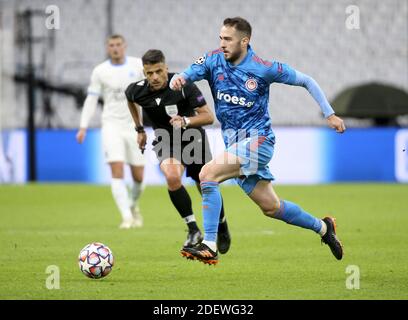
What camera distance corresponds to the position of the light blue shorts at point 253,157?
8.17 m

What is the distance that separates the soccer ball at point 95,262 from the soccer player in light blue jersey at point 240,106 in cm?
79

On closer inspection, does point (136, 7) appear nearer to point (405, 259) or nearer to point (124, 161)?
point (124, 161)

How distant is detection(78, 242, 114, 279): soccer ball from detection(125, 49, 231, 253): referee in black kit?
182cm

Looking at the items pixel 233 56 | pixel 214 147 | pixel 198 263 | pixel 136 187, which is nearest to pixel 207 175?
pixel 233 56

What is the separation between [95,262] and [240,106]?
5.51 ft

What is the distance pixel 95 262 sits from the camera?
782cm

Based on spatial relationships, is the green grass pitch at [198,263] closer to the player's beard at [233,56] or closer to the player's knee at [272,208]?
the player's knee at [272,208]

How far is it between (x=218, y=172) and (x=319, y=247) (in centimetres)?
240

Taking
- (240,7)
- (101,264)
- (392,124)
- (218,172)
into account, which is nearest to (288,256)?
(218,172)

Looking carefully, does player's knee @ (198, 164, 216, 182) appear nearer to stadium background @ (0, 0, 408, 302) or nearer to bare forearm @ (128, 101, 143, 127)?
stadium background @ (0, 0, 408, 302)

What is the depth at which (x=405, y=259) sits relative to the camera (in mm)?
9109

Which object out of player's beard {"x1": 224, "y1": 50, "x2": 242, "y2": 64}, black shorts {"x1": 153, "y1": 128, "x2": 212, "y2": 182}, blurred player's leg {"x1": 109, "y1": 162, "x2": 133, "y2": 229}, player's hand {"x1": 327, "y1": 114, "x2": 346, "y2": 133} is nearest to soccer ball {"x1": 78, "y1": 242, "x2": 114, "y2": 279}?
player's beard {"x1": 224, "y1": 50, "x2": 242, "y2": 64}

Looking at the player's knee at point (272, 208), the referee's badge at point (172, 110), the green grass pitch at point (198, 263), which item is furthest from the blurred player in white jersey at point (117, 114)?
the player's knee at point (272, 208)

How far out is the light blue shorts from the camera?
8172 mm
